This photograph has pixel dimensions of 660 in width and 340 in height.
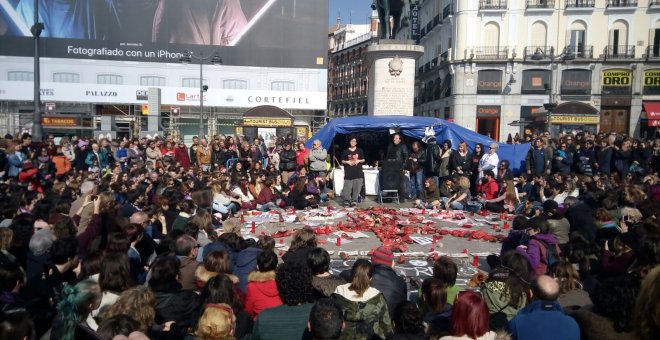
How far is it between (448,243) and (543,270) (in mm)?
3741

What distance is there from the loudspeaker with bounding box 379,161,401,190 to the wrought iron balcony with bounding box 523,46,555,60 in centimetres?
3126

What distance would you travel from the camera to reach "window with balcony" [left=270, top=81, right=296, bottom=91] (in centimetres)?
4588

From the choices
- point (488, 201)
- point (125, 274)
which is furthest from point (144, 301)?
point (488, 201)

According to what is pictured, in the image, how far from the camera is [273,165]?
16.9 metres

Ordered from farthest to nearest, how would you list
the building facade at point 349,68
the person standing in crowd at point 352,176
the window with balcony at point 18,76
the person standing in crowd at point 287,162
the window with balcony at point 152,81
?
the building facade at point 349,68 → the window with balcony at point 152,81 → the window with balcony at point 18,76 → the person standing in crowd at point 287,162 → the person standing in crowd at point 352,176

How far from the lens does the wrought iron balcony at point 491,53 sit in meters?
41.0

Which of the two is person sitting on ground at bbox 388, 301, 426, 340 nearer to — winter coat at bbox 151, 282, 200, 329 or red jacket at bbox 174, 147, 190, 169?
winter coat at bbox 151, 282, 200, 329

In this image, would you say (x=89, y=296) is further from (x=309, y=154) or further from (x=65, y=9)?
(x=65, y=9)

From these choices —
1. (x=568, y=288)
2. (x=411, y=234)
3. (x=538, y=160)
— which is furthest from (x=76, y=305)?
(x=538, y=160)

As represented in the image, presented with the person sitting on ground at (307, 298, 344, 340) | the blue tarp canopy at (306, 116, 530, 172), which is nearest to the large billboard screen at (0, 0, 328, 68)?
the blue tarp canopy at (306, 116, 530, 172)

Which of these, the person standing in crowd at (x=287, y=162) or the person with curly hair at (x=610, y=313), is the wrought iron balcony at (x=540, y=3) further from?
the person with curly hair at (x=610, y=313)

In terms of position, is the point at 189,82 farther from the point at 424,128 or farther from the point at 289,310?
the point at 289,310

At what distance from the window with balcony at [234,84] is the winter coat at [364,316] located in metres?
42.7

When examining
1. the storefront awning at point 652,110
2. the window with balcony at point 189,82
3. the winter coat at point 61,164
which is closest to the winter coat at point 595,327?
the winter coat at point 61,164
